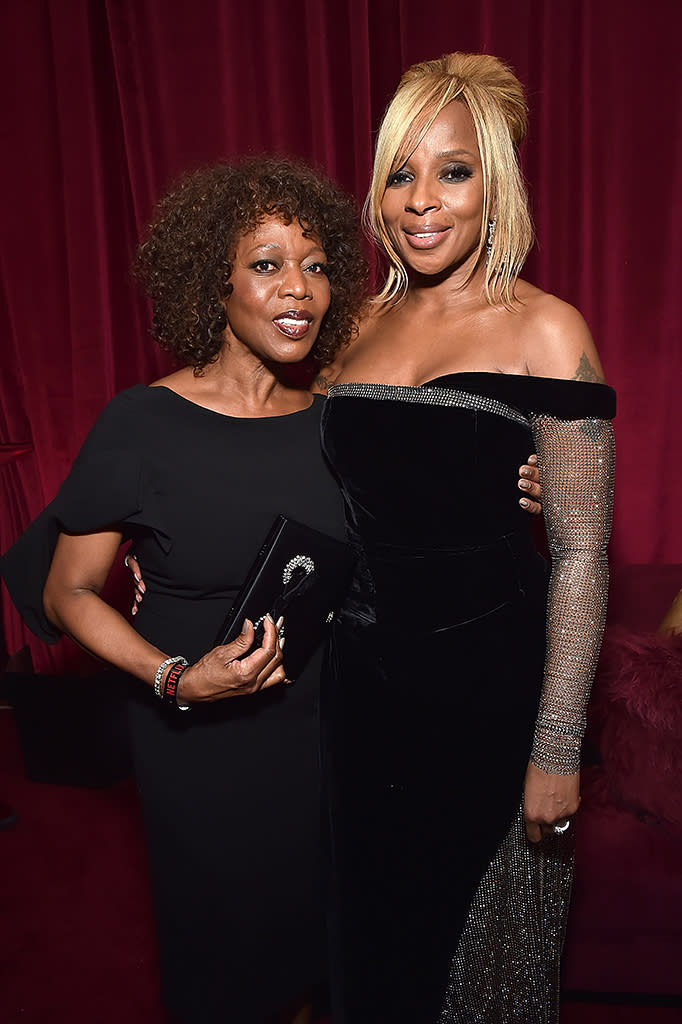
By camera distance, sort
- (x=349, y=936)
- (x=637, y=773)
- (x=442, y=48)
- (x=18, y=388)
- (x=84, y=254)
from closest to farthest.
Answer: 1. (x=349, y=936)
2. (x=637, y=773)
3. (x=442, y=48)
4. (x=84, y=254)
5. (x=18, y=388)

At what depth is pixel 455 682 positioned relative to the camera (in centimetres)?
156

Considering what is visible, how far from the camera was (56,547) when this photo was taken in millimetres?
1596

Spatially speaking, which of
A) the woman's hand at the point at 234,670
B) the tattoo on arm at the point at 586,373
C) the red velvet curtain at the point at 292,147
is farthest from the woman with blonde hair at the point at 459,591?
the red velvet curtain at the point at 292,147

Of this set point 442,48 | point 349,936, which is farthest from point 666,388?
point 349,936

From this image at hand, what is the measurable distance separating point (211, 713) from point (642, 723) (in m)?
0.89

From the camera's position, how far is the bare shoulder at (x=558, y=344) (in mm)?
1392

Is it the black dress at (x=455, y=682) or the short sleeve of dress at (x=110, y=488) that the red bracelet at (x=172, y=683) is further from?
the black dress at (x=455, y=682)

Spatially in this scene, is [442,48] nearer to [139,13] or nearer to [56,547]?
[139,13]

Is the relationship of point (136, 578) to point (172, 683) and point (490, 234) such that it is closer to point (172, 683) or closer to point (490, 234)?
point (172, 683)

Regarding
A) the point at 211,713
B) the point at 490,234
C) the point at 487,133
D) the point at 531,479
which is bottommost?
the point at 211,713

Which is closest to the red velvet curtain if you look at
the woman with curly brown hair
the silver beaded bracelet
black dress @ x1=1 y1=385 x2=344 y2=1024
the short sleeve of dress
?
the woman with curly brown hair

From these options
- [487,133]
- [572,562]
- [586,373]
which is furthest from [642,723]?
[487,133]

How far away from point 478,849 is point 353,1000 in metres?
0.42

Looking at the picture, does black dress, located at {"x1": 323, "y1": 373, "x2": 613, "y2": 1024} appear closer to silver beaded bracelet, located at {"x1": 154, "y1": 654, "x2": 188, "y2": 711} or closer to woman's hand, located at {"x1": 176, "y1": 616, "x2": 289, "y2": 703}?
woman's hand, located at {"x1": 176, "y1": 616, "x2": 289, "y2": 703}
